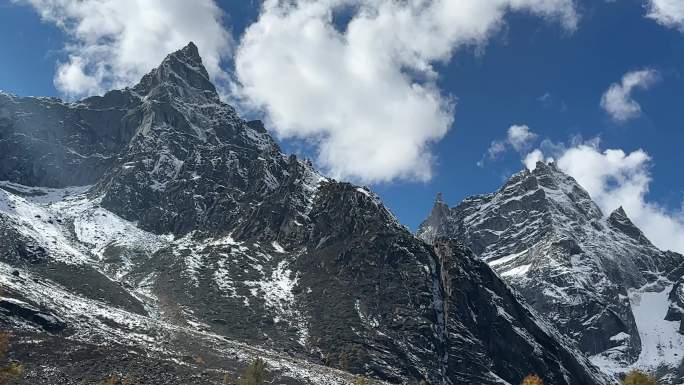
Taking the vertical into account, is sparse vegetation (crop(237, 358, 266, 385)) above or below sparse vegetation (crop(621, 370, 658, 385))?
below

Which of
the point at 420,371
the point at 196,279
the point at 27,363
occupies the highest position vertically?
the point at 196,279

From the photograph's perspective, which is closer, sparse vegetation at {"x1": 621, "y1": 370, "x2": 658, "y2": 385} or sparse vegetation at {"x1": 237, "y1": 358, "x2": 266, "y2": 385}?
sparse vegetation at {"x1": 237, "y1": 358, "x2": 266, "y2": 385}

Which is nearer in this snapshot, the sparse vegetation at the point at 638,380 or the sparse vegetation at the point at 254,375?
the sparse vegetation at the point at 254,375

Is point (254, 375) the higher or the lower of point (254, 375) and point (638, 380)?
the lower

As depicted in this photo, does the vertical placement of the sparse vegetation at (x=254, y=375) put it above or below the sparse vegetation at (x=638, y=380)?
below

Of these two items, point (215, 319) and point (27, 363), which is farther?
point (215, 319)

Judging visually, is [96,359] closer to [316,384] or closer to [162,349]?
[162,349]

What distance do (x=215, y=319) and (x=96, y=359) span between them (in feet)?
210

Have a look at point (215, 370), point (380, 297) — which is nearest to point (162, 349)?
point (215, 370)

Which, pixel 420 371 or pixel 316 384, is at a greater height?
pixel 420 371

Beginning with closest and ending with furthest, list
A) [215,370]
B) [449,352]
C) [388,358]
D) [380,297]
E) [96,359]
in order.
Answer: [96,359]
[215,370]
[388,358]
[449,352]
[380,297]

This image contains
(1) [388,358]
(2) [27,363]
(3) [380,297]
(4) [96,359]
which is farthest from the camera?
(3) [380,297]

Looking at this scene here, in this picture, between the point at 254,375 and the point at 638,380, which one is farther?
the point at 254,375

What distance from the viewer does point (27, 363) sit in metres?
104
